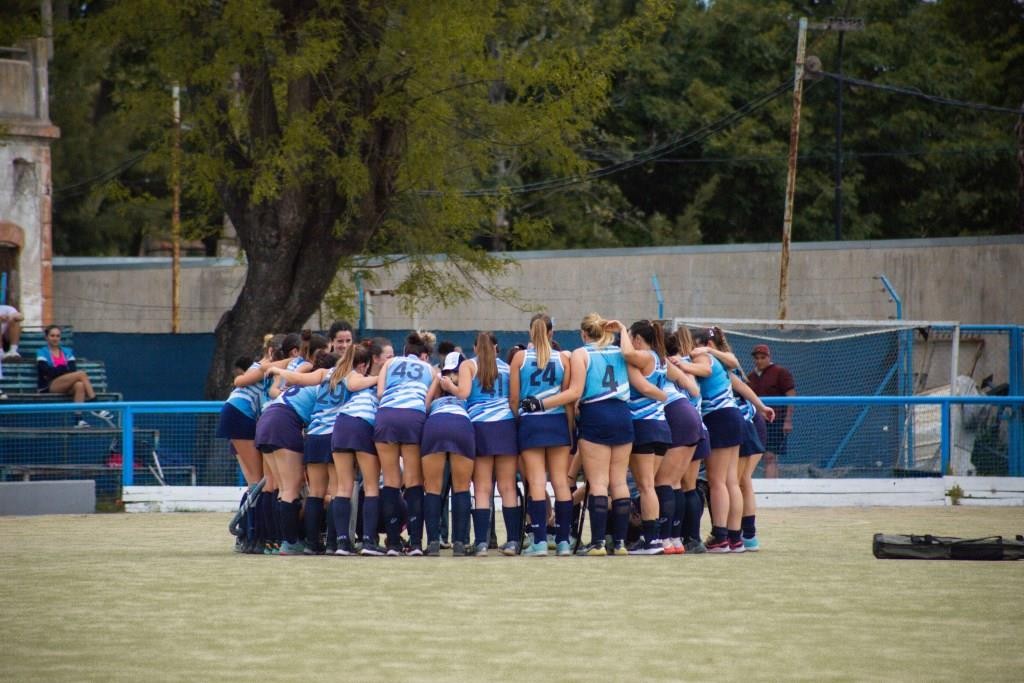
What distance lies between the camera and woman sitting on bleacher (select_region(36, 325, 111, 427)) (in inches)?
765

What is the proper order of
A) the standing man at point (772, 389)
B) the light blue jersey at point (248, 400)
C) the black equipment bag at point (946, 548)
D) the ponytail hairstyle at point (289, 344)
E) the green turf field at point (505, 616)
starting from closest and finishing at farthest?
the green turf field at point (505, 616) → the black equipment bag at point (946, 548) → the ponytail hairstyle at point (289, 344) → the light blue jersey at point (248, 400) → the standing man at point (772, 389)

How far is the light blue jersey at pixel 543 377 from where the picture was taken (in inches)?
487

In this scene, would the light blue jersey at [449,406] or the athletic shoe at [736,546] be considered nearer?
the light blue jersey at [449,406]

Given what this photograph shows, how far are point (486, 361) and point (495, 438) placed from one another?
2.06 feet

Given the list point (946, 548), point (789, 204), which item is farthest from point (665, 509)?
point (789, 204)

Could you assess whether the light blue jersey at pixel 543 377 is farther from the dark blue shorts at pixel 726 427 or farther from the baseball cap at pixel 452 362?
the dark blue shorts at pixel 726 427

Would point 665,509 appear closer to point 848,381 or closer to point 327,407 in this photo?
point 327,407

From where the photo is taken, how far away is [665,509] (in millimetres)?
12797

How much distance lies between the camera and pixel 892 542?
11945 millimetres

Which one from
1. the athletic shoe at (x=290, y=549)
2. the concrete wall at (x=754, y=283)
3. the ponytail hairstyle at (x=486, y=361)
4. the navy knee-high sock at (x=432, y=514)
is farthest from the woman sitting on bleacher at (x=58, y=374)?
the ponytail hairstyle at (x=486, y=361)

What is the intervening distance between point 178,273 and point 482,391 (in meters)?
17.7

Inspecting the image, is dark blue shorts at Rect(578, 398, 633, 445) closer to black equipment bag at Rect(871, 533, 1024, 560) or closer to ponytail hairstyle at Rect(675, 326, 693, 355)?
ponytail hairstyle at Rect(675, 326, 693, 355)

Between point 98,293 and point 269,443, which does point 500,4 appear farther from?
point 98,293

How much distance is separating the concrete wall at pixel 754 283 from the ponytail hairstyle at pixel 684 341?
11308mm
